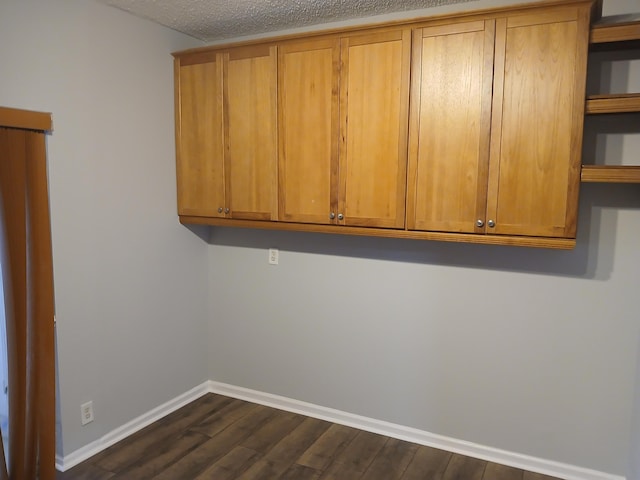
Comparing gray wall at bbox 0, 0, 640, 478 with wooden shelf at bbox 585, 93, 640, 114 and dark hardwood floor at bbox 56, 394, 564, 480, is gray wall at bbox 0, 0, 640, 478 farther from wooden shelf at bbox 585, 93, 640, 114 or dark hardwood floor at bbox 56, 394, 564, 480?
wooden shelf at bbox 585, 93, 640, 114

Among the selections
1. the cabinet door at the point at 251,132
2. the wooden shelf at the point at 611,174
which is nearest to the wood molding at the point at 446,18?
the cabinet door at the point at 251,132

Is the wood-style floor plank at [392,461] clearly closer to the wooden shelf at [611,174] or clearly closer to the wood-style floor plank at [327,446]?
the wood-style floor plank at [327,446]

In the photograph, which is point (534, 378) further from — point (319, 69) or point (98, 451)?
point (98, 451)

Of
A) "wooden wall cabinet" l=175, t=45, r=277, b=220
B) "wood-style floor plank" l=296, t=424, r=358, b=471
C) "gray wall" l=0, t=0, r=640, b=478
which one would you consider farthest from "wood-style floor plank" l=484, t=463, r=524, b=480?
"wooden wall cabinet" l=175, t=45, r=277, b=220

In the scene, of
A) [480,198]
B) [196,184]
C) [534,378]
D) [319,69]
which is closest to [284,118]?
[319,69]

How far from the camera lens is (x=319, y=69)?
2533 millimetres

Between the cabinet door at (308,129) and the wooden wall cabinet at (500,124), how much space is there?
45 centimetres

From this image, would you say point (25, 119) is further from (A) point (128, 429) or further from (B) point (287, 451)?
(B) point (287, 451)

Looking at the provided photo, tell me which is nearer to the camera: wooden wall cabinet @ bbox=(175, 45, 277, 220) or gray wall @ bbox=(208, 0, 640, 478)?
gray wall @ bbox=(208, 0, 640, 478)

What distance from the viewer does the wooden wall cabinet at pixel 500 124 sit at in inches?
80.2

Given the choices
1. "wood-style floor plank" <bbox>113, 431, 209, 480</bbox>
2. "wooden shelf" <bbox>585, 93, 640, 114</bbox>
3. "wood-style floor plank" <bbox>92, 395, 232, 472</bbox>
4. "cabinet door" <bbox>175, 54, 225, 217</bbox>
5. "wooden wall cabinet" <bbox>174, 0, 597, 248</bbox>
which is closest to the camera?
"wooden shelf" <bbox>585, 93, 640, 114</bbox>

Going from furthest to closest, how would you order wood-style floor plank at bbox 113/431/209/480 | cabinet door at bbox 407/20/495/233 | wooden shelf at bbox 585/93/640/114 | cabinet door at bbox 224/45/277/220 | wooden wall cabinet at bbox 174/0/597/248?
cabinet door at bbox 224/45/277/220 < wood-style floor plank at bbox 113/431/209/480 < cabinet door at bbox 407/20/495/233 < wooden wall cabinet at bbox 174/0/597/248 < wooden shelf at bbox 585/93/640/114

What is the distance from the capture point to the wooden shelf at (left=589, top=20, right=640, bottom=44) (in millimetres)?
1956

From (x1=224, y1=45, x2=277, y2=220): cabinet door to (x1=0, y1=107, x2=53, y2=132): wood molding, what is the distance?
3.15 ft
